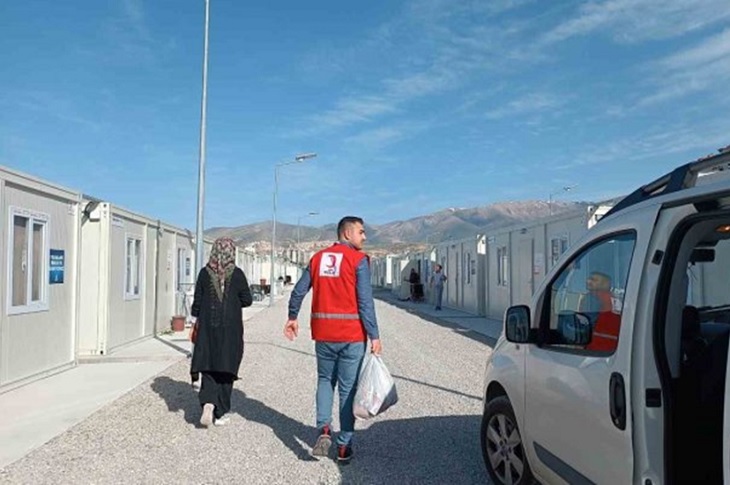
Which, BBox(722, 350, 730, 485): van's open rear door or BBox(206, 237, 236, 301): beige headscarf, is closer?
BBox(722, 350, 730, 485): van's open rear door

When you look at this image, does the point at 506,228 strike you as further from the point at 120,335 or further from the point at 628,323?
the point at 628,323

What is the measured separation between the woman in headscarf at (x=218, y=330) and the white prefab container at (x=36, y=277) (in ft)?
10.5

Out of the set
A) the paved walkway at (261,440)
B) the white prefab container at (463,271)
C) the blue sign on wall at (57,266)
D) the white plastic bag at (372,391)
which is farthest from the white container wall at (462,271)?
the white plastic bag at (372,391)

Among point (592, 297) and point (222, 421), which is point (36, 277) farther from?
point (592, 297)

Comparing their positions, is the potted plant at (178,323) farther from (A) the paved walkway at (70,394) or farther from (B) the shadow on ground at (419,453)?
(B) the shadow on ground at (419,453)

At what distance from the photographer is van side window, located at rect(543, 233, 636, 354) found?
330 centimetres

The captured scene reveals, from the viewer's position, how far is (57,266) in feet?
34.0

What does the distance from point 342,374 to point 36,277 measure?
6189 millimetres

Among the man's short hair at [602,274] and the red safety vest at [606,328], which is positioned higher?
the man's short hair at [602,274]

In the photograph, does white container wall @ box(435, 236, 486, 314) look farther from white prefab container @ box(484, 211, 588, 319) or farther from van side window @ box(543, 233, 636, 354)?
van side window @ box(543, 233, 636, 354)

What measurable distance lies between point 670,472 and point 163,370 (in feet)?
30.5

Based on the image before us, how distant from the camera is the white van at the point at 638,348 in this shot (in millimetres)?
2738

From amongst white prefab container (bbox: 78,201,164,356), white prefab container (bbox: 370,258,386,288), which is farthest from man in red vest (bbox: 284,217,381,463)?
white prefab container (bbox: 370,258,386,288)

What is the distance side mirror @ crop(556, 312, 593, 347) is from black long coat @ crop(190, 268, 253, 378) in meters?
3.99
